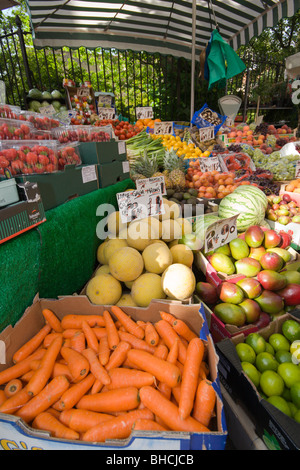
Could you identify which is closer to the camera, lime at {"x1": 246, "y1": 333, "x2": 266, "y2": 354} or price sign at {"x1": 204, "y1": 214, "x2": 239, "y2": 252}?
lime at {"x1": 246, "y1": 333, "x2": 266, "y2": 354}

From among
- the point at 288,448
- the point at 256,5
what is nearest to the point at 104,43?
the point at 256,5

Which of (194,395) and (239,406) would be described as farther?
(239,406)

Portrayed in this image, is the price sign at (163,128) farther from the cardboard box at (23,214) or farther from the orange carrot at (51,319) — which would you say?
the orange carrot at (51,319)

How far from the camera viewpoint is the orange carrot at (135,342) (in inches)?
46.2

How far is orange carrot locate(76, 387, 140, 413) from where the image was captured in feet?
3.09

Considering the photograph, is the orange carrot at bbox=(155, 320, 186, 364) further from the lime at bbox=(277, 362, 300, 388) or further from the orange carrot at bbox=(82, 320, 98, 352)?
the lime at bbox=(277, 362, 300, 388)

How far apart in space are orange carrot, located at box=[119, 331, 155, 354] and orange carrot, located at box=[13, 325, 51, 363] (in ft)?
1.25

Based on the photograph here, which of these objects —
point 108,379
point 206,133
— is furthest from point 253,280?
point 206,133

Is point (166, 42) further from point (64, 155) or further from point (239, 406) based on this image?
point (239, 406)

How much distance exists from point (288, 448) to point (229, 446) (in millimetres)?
403

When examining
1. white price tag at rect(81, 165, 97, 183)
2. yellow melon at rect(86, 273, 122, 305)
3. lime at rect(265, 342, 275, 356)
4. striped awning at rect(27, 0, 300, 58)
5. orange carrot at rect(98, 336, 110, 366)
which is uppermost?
striped awning at rect(27, 0, 300, 58)

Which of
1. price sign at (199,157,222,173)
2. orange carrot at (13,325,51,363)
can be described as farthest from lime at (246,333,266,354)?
price sign at (199,157,222,173)
